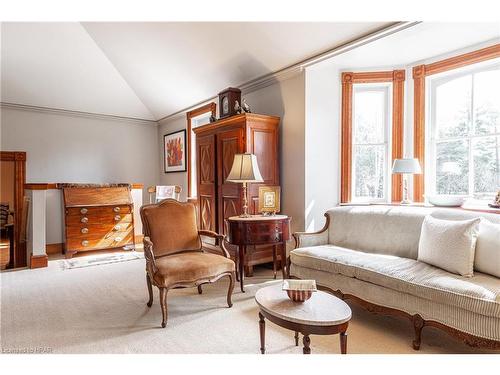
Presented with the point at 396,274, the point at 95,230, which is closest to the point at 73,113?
the point at 95,230

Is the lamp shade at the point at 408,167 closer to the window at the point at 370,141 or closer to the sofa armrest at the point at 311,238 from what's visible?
the window at the point at 370,141

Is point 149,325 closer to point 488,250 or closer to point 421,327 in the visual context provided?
point 421,327

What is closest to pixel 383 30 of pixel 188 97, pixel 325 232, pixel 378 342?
pixel 325 232

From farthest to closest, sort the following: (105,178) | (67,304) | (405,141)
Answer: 1. (105,178)
2. (405,141)
3. (67,304)

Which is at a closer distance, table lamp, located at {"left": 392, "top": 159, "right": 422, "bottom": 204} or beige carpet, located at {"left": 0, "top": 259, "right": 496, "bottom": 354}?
beige carpet, located at {"left": 0, "top": 259, "right": 496, "bottom": 354}

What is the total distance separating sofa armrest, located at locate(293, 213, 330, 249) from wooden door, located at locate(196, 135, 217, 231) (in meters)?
1.50

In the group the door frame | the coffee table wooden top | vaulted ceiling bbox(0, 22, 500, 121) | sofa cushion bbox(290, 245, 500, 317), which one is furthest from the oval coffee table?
the door frame

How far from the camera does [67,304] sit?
10.1 feet

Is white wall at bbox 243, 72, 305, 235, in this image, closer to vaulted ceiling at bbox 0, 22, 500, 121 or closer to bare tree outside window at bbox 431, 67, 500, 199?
vaulted ceiling at bbox 0, 22, 500, 121

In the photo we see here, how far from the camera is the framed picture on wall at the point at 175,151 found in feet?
21.0

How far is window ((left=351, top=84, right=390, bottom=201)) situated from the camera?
4242mm
